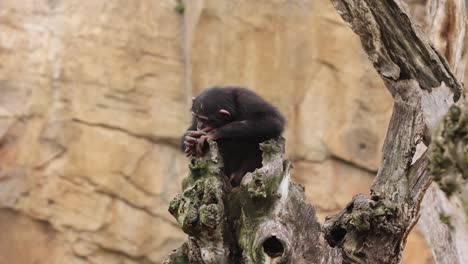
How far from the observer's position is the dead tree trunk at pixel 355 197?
12.1 ft

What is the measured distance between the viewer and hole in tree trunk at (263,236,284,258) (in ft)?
11.8

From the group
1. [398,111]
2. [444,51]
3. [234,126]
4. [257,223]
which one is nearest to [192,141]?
[234,126]

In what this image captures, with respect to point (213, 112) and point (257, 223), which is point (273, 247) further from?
point (213, 112)

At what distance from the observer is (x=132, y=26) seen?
399 inches

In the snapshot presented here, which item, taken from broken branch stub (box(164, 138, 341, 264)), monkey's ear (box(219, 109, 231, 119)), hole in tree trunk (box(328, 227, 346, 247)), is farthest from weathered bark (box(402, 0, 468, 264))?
broken branch stub (box(164, 138, 341, 264))

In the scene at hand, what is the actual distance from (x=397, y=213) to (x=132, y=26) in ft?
Result: 22.7

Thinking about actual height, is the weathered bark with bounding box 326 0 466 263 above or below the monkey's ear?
above

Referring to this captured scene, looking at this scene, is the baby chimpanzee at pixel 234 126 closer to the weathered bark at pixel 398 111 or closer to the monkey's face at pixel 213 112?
the monkey's face at pixel 213 112

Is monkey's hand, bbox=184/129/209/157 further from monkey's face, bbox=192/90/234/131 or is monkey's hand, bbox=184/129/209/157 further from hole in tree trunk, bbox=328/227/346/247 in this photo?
hole in tree trunk, bbox=328/227/346/247

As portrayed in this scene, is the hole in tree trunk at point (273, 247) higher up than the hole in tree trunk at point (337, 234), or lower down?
higher up

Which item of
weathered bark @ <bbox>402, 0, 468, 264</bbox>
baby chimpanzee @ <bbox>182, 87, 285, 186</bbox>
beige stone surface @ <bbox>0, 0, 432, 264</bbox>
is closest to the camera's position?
baby chimpanzee @ <bbox>182, 87, 285, 186</bbox>

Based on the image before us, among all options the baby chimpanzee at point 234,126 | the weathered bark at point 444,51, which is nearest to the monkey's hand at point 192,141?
the baby chimpanzee at point 234,126

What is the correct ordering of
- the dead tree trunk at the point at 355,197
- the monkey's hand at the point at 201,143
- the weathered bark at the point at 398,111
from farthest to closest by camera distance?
the monkey's hand at the point at 201,143, the weathered bark at the point at 398,111, the dead tree trunk at the point at 355,197

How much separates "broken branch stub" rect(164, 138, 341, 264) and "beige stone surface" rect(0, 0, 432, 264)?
603 cm
